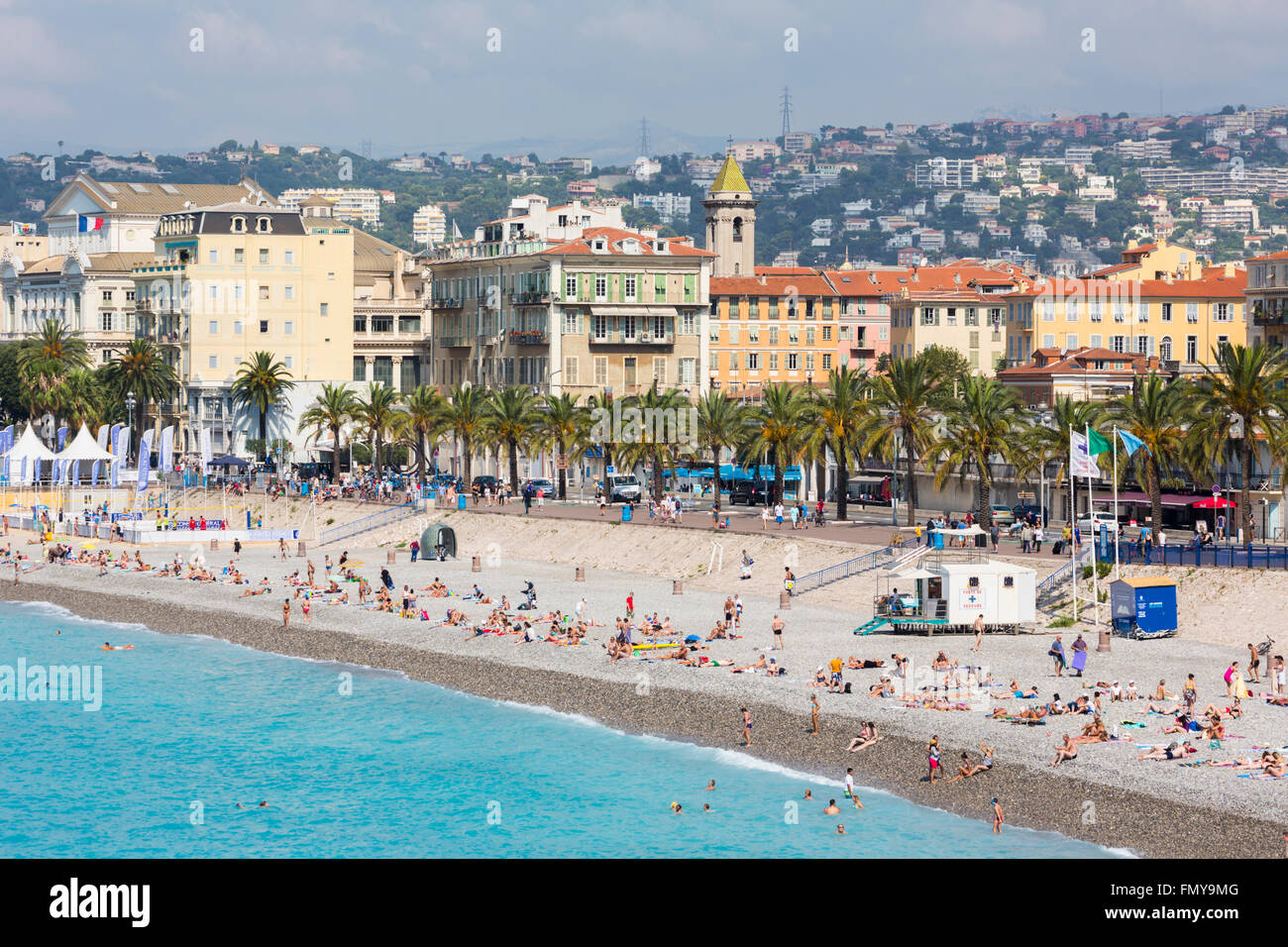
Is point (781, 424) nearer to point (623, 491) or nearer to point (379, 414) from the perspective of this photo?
point (623, 491)

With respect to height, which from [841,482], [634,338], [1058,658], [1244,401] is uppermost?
[634,338]

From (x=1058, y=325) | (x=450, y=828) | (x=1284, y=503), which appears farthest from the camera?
(x=1058, y=325)

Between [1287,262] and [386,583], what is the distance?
204ft

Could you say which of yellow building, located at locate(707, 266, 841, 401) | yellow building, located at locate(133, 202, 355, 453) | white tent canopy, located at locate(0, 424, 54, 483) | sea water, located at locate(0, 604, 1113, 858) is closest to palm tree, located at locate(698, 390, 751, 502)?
sea water, located at locate(0, 604, 1113, 858)

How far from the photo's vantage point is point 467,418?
93062mm

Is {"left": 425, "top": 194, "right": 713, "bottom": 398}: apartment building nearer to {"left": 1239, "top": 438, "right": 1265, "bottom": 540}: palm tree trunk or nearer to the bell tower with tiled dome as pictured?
the bell tower with tiled dome

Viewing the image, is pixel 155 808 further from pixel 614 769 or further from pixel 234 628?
pixel 234 628

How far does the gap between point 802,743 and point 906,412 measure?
2861 centimetres

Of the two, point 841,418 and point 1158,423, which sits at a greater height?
point 841,418

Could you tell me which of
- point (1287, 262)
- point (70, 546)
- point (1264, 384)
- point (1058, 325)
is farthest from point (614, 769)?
point (1058, 325)

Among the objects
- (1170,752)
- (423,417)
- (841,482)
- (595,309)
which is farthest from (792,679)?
(595,309)

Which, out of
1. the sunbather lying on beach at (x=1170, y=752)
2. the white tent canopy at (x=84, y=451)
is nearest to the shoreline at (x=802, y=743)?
the sunbather lying on beach at (x=1170, y=752)
